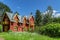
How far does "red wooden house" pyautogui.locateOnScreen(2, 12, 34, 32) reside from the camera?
60.0 meters

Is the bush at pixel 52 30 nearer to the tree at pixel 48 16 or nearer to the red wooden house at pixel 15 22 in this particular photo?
the red wooden house at pixel 15 22

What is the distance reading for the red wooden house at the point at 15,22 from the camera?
59978mm

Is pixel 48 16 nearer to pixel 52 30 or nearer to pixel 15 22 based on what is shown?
pixel 15 22

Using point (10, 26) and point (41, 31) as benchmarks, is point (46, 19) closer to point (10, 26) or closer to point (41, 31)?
point (10, 26)

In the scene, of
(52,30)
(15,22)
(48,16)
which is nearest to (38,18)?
(48,16)

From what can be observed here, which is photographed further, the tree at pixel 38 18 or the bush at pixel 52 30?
the tree at pixel 38 18

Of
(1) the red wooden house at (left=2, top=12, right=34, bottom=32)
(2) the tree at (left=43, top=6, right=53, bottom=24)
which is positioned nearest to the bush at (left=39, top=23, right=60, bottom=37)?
(1) the red wooden house at (left=2, top=12, right=34, bottom=32)

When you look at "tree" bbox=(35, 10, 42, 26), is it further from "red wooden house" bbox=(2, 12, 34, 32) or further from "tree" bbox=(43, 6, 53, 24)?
"red wooden house" bbox=(2, 12, 34, 32)

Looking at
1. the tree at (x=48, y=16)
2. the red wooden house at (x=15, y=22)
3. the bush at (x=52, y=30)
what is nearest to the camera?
the bush at (x=52, y=30)

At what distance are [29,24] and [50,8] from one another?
753 inches

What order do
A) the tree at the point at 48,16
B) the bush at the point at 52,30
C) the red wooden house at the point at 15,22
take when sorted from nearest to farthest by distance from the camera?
the bush at the point at 52,30 < the red wooden house at the point at 15,22 < the tree at the point at 48,16

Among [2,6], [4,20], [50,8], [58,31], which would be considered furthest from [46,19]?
[58,31]

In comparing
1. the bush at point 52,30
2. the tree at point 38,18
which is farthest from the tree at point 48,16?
the bush at point 52,30

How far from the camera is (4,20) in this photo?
60625 millimetres
